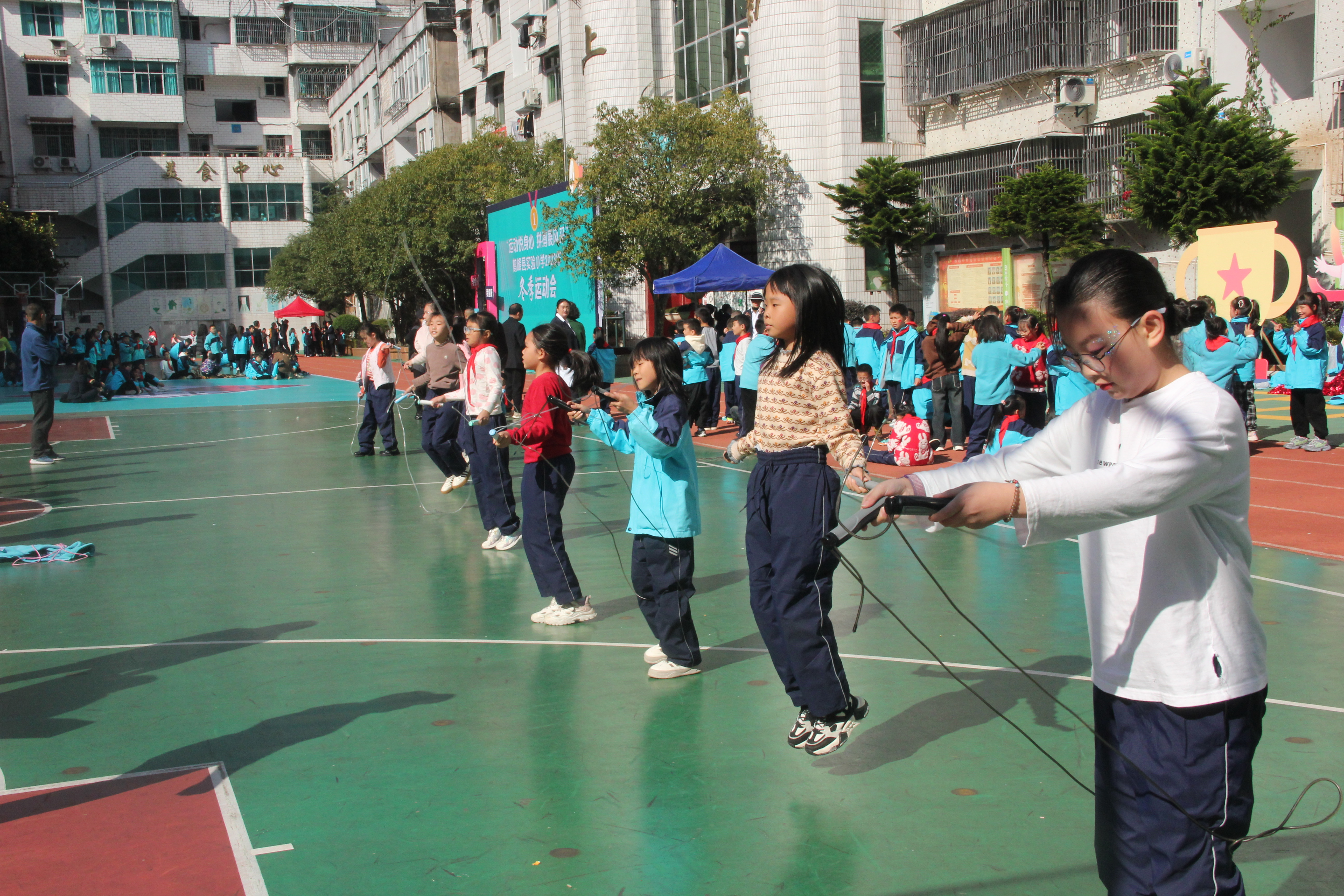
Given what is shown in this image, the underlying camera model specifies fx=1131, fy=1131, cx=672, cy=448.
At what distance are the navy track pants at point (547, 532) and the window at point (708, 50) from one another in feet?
73.5

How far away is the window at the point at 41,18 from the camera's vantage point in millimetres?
58438

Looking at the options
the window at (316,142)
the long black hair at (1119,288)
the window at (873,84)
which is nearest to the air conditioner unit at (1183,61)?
the window at (873,84)

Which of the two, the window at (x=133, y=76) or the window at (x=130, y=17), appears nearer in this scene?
the window at (x=130, y=17)

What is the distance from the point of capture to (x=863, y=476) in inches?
145

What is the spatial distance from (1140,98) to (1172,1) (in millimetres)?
1635

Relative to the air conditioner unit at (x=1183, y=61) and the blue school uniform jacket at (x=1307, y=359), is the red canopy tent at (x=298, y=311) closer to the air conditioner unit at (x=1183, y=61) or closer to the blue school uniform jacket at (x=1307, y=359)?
the air conditioner unit at (x=1183, y=61)

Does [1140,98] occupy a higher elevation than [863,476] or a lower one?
higher

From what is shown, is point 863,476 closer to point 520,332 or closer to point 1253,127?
point 520,332

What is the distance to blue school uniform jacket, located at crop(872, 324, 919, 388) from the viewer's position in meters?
13.7

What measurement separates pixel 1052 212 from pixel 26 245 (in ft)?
135

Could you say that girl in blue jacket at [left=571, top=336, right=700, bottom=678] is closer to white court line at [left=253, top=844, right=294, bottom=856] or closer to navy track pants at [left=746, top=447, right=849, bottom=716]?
navy track pants at [left=746, top=447, right=849, bottom=716]

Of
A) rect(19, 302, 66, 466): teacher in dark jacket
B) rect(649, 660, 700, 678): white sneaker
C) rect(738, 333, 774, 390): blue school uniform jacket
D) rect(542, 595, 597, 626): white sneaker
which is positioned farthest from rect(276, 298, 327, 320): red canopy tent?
rect(649, 660, 700, 678): white sneaker

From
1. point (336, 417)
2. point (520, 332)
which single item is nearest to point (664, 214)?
point (336, 417)

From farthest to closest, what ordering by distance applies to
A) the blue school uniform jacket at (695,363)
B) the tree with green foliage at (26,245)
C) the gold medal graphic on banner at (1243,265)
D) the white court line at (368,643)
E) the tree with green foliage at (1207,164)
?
the tree with green foliage at (26,245)
the tree with green foliage at (1207,164)
the blue school uniform jacket at (695,363)
the gold medal graphic on banner at (1243,265)
the white court line at (368,643)
